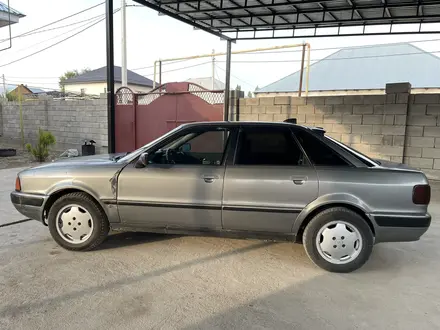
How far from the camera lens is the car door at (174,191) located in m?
3.74

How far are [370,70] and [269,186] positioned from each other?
901 inches

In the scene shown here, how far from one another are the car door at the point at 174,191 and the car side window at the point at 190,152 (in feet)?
0.04

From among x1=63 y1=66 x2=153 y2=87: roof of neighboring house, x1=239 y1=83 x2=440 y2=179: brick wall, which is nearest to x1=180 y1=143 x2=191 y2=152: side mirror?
x1=239 y1=83 x2=440 y2=179: brick wall

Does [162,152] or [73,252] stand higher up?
[162,152]

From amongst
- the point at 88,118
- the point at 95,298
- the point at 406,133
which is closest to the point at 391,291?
the point at 95,298

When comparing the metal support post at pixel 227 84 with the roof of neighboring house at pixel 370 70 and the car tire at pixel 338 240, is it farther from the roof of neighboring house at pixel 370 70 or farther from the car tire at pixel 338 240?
the roof of neighboring house at pixel 370 70

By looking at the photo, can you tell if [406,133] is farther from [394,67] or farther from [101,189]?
[394,67]

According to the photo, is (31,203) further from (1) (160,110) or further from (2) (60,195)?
(1) (160,110)

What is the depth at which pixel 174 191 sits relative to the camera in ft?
12.5

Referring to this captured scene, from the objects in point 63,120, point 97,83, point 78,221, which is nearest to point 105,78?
point 97,83

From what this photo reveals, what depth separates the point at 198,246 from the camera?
14.1 ft

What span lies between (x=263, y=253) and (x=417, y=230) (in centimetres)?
165

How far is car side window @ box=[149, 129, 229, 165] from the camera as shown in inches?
156

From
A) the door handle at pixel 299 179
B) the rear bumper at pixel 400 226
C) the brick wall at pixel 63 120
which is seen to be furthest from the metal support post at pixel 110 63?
the brick wall at pixel 63 120
